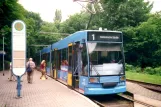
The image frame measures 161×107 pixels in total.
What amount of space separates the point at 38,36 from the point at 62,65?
4423 centimetres

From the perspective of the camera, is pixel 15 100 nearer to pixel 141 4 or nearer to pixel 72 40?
pixel 72 40

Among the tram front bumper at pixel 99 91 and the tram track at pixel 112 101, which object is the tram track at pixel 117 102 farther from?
the tram front bumper at pixel 99 91

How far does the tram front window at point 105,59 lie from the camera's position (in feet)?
38.4

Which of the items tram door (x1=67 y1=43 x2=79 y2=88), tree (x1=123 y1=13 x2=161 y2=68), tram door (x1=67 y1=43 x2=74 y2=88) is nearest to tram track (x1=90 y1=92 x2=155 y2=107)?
tram door (x1=67 y1=43 x2=79 y2=88)

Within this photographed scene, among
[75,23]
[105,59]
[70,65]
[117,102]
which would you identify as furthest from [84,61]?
[75,23]

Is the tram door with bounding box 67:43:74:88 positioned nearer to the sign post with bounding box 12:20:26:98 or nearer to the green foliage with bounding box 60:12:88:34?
the sign post with bounding box 12:20:26:98

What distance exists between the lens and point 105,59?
39.0 feet

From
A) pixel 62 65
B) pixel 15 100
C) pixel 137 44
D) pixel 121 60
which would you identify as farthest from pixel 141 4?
pixel 15 100

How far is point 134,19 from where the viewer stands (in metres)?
39.8

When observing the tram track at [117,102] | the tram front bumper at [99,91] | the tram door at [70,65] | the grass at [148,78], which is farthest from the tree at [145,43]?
the tram front bumper at [99,91]

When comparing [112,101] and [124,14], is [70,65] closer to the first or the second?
[112,101]

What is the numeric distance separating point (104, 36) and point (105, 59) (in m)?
1.17

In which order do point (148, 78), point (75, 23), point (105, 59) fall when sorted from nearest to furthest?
point (105, 59), point (148, 78), point (75, 23)

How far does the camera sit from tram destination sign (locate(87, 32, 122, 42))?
39.6 feet
